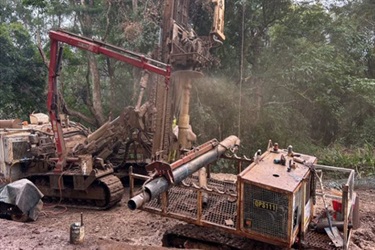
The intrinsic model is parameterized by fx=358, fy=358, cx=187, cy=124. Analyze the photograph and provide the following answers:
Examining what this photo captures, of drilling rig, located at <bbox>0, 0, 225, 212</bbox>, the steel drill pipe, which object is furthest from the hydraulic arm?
the steel drill pipe

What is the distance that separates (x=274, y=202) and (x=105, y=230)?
3674 millimetres

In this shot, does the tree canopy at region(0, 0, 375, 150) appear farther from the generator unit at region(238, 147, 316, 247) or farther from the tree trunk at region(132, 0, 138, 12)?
the generator unit at region(238, 147, 316, 247)

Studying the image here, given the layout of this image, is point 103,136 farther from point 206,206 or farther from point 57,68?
point 206,206

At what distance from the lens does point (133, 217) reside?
7117 mm

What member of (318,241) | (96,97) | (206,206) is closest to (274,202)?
(318,241)

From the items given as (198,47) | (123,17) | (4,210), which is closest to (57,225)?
(4,210)

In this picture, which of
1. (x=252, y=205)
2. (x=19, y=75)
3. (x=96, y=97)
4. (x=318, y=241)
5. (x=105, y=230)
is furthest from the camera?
(x=96, y=97)

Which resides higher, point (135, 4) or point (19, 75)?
point (135, 4)

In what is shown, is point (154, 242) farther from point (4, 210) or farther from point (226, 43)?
point (226, 43)

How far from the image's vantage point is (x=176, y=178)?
4.30 m

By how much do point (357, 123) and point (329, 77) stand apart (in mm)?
3114

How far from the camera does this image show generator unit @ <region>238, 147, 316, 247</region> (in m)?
3.93

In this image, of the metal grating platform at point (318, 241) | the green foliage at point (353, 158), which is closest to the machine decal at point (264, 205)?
the metal grating platform at point (318, 241)

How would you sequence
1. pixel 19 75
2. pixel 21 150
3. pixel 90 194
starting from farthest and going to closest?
1. pixel 19 75
2. pixel 21 150
3. pixel 90 194
